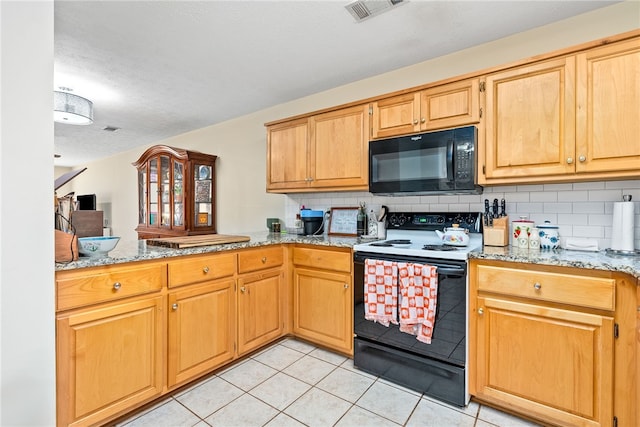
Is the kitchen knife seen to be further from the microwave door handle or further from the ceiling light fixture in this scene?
the ceiling light fixture

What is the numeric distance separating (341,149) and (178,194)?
2586 millimetres

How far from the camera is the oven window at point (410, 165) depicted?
6.97 ft

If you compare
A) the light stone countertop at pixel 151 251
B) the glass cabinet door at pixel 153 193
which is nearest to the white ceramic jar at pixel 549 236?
the light stone countertop at pixel 151 251

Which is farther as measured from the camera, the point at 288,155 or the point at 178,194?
the point at 178,194

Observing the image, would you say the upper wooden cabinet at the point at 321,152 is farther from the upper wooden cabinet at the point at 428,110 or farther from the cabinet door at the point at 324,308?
the cabinet door at the point at 324,308

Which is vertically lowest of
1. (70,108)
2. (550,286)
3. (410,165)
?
(550,286)

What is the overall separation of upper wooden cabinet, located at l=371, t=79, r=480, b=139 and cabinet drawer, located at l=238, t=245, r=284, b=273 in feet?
3.91

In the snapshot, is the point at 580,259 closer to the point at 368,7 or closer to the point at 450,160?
the point at 450,160

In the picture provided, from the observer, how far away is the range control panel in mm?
2248

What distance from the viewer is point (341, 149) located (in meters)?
2.61

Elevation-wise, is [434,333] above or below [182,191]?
below

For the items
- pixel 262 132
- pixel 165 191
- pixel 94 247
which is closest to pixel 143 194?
pixel 165 191

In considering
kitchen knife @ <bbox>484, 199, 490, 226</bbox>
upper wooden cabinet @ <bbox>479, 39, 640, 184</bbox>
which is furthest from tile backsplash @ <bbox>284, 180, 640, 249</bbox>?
upper wooden cabinet @ <bbox>479, 39, 640, 184</bbox>

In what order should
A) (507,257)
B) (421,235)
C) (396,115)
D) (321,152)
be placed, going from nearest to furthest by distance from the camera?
1. (507,257)
2. (396,115)
3. (421,235)
4. (321,152)
